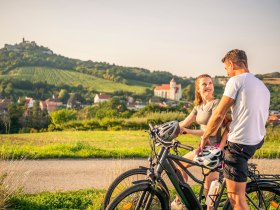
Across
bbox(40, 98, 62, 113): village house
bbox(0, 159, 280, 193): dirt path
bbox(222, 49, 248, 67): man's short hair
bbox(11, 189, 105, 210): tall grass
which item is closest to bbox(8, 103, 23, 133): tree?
bbox(0, 159, 280, 193): dirt path

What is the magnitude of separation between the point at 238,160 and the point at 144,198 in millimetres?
960

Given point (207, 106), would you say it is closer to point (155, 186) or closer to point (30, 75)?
point (155, 186)

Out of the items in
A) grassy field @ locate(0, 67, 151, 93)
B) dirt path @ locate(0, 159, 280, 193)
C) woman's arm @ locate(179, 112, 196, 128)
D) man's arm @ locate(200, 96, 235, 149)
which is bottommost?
dirt path @ locate(0, 159, 280, 193)

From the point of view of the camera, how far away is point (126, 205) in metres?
3.66

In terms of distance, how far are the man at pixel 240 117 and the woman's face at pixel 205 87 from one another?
3.29ft

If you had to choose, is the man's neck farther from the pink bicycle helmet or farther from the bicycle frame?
the bicycle frame

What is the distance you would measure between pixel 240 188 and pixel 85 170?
4992mm

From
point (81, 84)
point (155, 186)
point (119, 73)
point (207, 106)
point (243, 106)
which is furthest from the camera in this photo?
point (119, 73)

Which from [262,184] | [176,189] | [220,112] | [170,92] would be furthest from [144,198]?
[170,92]

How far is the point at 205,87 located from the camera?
469cm

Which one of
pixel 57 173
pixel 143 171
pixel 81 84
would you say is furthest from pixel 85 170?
pixel 81 84

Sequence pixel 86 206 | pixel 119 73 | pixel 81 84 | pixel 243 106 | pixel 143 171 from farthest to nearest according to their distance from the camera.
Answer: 1. pixel 119 73
2. pixel 81 84
3. pixel 86 206
4. pixel 143 171
5. pixel 243 106

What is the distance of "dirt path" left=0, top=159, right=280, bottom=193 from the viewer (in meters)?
6.03

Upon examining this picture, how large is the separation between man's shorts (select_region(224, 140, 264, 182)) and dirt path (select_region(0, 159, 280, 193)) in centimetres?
243
